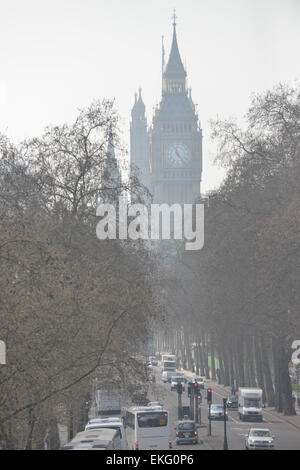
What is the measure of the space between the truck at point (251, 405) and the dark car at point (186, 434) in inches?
572

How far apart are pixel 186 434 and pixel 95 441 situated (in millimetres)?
26166

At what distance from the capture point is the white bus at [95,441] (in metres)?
32.1

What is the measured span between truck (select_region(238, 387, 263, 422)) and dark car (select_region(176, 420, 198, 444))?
14537 millimetres

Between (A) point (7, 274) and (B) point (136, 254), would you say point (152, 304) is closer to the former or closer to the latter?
(B) point (136, 254)

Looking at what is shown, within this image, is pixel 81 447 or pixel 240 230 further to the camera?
pixel 240 230

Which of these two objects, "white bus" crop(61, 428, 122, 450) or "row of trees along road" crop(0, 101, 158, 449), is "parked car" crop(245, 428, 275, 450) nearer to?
"row of trees along road" crop(0, 101, 158, 449)

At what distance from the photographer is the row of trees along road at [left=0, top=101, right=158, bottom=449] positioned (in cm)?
2872

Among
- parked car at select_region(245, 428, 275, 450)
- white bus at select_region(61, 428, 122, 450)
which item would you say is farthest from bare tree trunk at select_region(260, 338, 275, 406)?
white bus at select_region(61, 428, 122, 450)

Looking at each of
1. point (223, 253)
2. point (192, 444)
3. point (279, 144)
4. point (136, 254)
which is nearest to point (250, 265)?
point (223, 253)

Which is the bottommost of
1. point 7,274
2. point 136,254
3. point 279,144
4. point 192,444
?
point 192,444

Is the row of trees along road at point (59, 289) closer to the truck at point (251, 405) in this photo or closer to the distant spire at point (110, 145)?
the distant spire at point (110, 145)

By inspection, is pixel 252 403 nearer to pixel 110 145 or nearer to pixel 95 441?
pixel 110 145

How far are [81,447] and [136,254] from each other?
19.2 metres
